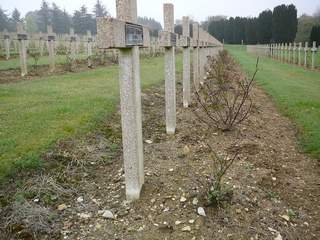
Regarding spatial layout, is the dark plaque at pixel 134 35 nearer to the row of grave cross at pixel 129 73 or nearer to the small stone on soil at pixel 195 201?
the row of grave cross at pixel 129 73

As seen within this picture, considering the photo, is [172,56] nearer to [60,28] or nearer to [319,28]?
[319,28]

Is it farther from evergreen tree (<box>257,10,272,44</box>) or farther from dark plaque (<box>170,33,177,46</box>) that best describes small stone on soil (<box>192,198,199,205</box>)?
evergreen tree (<box>257,10,272,44</box>)

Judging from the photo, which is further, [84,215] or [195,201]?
[195,201]

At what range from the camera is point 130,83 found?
323 cm

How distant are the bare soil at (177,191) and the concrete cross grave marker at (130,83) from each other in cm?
27

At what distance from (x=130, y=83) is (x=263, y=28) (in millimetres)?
64045

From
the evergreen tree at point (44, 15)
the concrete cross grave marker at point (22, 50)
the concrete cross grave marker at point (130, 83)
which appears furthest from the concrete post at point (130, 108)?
the evergreen tree at point (44, 15)

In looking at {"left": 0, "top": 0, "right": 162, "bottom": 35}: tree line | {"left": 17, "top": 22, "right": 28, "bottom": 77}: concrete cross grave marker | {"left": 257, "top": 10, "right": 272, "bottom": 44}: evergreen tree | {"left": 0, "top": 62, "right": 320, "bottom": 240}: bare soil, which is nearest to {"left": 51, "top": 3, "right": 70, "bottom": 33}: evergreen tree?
{"left": 0, "top": 0, "right": 162, "bottom": 35}: tree line

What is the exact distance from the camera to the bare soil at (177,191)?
9.89ft

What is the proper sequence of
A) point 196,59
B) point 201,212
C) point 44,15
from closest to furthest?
point 201,212
point 196,59
point 44,15

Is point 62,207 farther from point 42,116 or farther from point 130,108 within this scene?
point 42,116

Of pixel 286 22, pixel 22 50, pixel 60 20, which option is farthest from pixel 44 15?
pixel 22 50

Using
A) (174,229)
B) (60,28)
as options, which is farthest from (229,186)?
(60,28)

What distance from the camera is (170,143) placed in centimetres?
511
